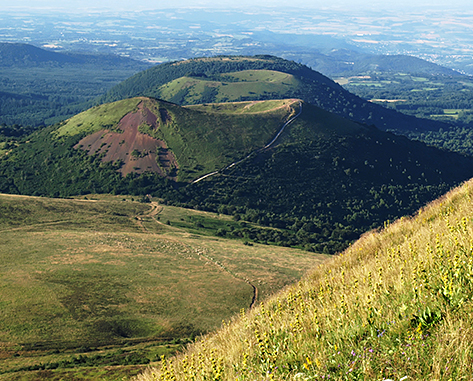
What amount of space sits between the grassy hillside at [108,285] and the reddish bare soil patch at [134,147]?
4267cm

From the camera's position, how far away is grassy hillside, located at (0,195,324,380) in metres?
37.1

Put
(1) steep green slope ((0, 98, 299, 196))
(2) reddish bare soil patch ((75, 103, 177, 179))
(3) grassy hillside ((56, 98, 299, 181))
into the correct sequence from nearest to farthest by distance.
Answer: (1) steep green slope ((0, 98, 299, 196)), (2) reddish bare soil patch ((75, 103, 177, 179)), (3) grassy hillside ((56, 98, 299, 181))

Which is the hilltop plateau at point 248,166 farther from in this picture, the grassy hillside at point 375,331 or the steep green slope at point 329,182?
the grassy hillside at point 375,331

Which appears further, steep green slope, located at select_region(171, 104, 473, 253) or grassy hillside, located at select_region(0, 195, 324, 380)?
steep green slope, located at select_region(171, 104, 473, 253)

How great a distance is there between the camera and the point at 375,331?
762 cm

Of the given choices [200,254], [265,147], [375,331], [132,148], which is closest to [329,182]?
[265,147]

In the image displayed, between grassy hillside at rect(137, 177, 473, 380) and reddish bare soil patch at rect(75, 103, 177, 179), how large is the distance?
115 m

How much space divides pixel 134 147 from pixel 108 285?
83.9m

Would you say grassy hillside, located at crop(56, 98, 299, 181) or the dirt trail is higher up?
grassy hillside, located at crop(56, 98, 299, 181)

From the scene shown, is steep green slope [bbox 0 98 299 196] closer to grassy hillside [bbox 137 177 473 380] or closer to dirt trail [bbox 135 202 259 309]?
dirt trail [bbox 135 202 259 309]

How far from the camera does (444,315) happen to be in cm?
745

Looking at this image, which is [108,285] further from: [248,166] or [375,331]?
[248,166]

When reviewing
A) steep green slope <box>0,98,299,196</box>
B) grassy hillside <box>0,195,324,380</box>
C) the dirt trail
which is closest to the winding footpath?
steep green slope <box>0,98,299,196</box>

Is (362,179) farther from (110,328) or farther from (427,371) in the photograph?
(427,371)
